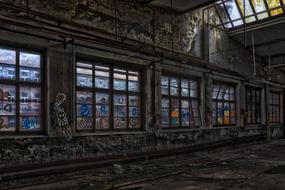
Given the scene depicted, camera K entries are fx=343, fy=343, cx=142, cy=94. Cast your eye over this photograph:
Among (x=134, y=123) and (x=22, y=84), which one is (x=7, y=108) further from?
(x=134, y=123)

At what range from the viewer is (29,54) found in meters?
8.87

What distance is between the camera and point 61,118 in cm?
923

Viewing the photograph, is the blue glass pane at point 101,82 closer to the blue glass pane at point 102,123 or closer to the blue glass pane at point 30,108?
the blue glass pane at point 102,123

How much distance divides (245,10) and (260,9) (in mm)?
719

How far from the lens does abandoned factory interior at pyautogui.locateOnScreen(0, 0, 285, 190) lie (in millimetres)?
8195

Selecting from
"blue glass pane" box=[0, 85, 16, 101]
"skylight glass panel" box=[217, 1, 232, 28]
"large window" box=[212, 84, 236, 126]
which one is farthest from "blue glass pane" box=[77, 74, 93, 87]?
"skylight glass panel" box=[217, 1, 232, 28]

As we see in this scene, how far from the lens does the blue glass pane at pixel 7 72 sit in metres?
8.27

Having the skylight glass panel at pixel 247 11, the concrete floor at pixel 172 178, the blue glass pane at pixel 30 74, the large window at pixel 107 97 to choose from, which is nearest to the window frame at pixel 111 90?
the large window at pixel 107 97

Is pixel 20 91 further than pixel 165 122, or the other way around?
pixel 165 122

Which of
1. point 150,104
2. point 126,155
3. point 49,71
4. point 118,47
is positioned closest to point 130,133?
point 126,155

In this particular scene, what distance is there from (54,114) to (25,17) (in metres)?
2.59

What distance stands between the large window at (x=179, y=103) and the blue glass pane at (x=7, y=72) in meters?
6.11

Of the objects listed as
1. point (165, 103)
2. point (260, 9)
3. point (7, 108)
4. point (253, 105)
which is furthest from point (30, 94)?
point (253, 105)

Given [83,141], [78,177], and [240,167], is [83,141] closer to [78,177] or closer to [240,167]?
[78,177]
